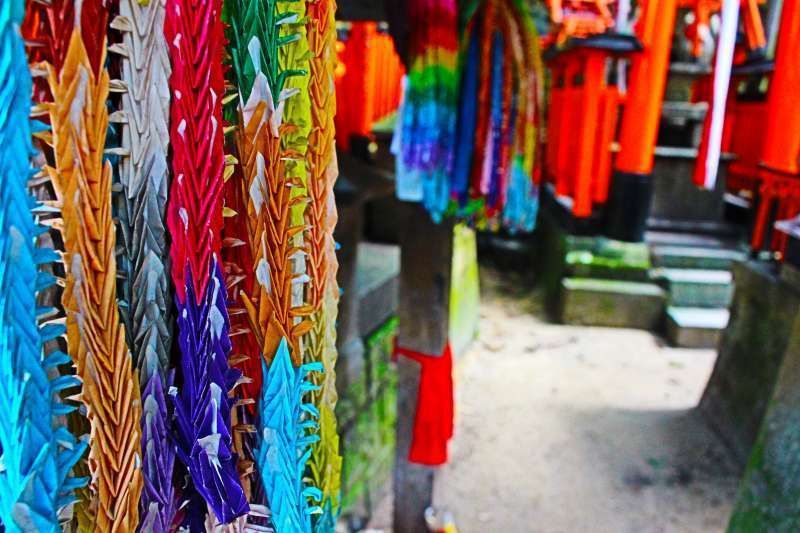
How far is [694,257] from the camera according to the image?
5594 mm

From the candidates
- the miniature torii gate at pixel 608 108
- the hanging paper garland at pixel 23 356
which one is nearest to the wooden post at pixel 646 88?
the miniature torii gate at pixel 608 108

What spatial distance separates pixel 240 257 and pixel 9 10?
225 mm

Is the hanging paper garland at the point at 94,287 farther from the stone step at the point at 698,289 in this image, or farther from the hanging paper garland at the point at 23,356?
the stone step at the point at 698,289

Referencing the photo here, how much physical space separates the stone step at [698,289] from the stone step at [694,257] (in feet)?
0.27

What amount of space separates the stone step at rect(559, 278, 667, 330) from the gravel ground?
26 cm

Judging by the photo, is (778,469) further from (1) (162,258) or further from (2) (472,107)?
(1) (162,258)

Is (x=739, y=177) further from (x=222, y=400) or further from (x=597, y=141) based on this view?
(x=222, y=400)

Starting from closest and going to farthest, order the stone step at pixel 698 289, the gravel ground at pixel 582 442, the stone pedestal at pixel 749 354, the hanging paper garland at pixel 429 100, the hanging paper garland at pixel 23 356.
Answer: the hanging paper garland at pixel 23 356 < the hanging paper garland at pixel 429 100 < the gravel ground at pixel 582 442 < the stone pedestal at pixel 749 354 < the stone step at pixel 698 289

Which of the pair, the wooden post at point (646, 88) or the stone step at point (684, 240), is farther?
the stone step at point (684, 240)

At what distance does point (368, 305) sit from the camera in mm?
3199

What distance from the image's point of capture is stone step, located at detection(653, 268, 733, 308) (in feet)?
17.8

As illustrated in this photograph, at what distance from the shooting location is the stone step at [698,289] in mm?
5426

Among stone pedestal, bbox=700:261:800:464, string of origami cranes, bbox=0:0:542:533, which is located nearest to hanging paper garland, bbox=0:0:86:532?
string of origami cranes, bbox=0:0:542:533

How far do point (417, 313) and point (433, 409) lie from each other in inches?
15.0
